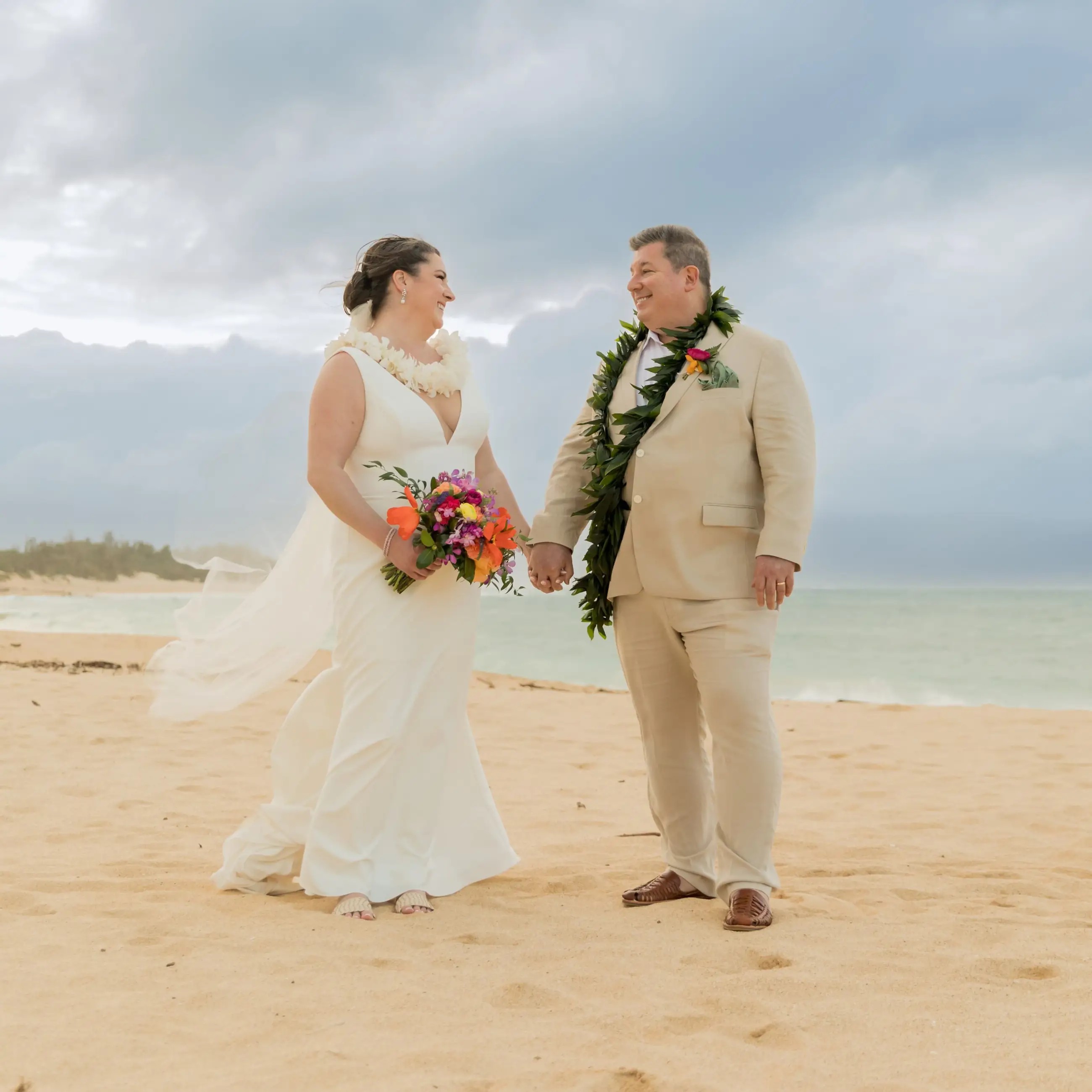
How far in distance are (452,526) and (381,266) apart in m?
1.06

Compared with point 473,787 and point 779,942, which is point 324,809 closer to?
point 473,787

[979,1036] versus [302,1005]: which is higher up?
[979,1036]

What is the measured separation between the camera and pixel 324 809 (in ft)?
12.1

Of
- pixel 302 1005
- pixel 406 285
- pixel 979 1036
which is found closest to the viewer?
pixel 979 1036

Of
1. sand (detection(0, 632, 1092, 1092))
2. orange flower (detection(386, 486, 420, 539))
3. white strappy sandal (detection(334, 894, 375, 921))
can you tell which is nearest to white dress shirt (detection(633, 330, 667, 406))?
orange flower (detection(386, 486, 420, 539))

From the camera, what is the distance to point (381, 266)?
3.93 meters

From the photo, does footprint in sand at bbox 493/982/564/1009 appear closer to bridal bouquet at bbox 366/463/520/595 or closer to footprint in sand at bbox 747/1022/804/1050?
footprint in sand at bbox 747/1022/804/1050

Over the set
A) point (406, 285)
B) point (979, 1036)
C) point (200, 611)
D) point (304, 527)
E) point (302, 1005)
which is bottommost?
point (302, 1005)

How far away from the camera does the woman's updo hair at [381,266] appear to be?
3.90m

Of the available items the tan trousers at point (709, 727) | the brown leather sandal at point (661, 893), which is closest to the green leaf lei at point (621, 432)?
the tan trousers at point (709, 727)

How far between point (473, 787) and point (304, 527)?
3.87 feet

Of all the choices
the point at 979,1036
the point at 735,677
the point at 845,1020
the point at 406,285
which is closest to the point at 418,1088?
the point at 845,1020

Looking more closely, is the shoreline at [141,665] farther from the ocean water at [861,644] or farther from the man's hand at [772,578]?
the man's hand at [772,578]

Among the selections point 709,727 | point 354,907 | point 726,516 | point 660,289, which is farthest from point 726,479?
point 354,907
